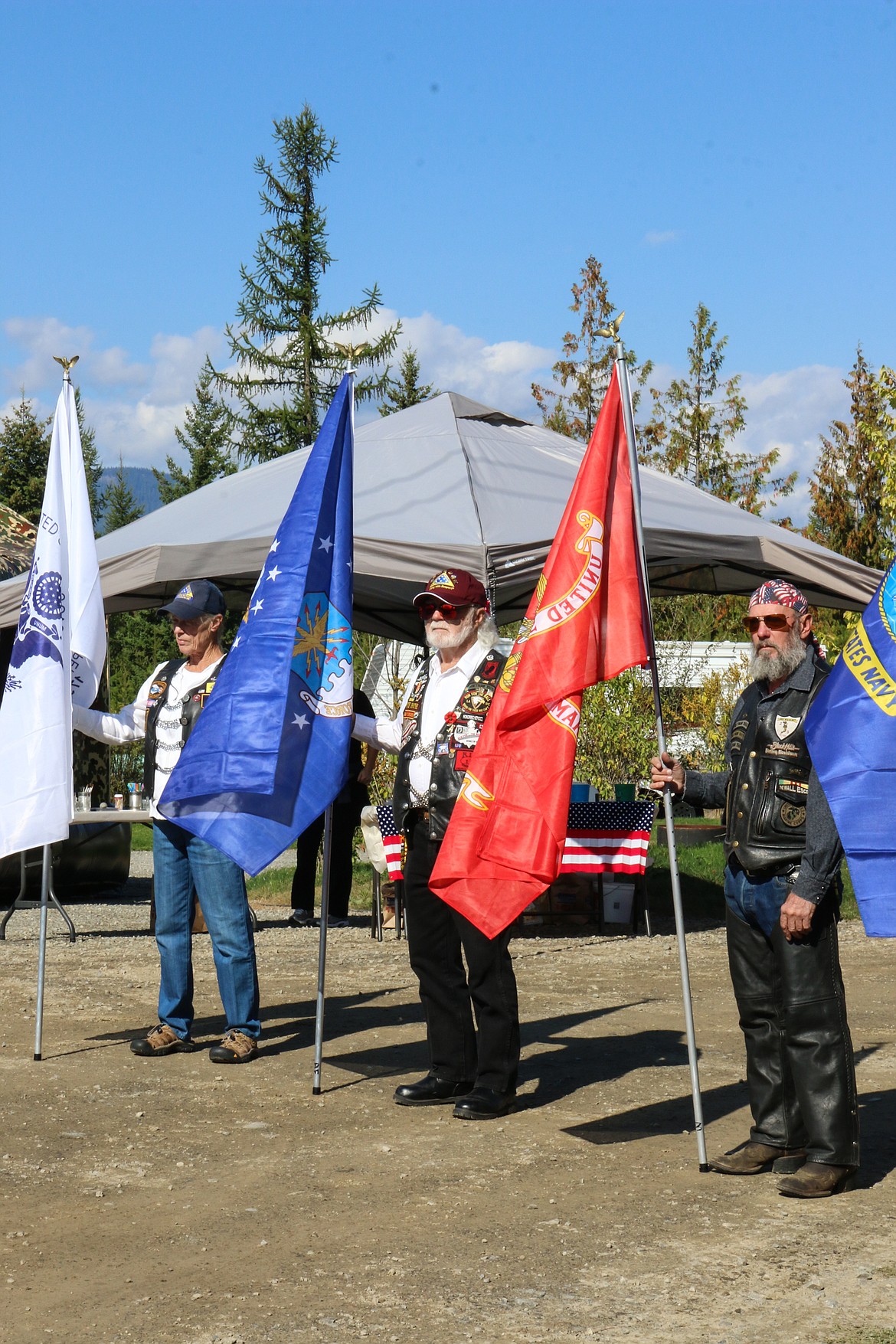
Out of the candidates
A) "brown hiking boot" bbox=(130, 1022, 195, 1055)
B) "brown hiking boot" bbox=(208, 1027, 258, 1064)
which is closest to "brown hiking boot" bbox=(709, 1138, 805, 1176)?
"brown hiking boot" bbox=(208, 1027, 258, 1064)

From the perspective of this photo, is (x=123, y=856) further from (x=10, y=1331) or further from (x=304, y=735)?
(x=10, y=1331)

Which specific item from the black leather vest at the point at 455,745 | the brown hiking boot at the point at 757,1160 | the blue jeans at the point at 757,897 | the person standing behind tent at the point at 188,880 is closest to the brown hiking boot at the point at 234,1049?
the person standing behind tent at the point at 188,880

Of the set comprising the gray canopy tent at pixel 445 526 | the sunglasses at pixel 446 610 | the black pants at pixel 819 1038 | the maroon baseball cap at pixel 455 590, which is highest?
the gray canopy tent at pixel 445 526

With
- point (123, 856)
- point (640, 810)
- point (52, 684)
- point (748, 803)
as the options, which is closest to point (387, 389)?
point (123, 856)

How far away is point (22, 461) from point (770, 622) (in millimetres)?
A: 35169

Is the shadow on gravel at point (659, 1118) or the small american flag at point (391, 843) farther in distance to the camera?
the small american flag at point (391, 843)

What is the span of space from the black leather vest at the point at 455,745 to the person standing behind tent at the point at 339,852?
221 inches

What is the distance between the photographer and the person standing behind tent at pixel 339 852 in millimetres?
11539

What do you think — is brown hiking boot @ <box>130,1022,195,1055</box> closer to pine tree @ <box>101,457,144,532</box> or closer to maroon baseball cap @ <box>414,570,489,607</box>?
maroon baseball cap @ <box>414,570,489,607</box>

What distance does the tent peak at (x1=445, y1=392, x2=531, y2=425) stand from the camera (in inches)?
461

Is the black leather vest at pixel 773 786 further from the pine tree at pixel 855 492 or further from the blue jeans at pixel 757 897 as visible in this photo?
the pine tree at pixel 855 492

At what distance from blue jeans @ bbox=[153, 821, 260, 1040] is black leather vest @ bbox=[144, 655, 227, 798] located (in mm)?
250

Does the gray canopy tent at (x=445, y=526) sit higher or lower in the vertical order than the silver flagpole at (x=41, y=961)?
higher

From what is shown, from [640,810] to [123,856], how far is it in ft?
18.0
